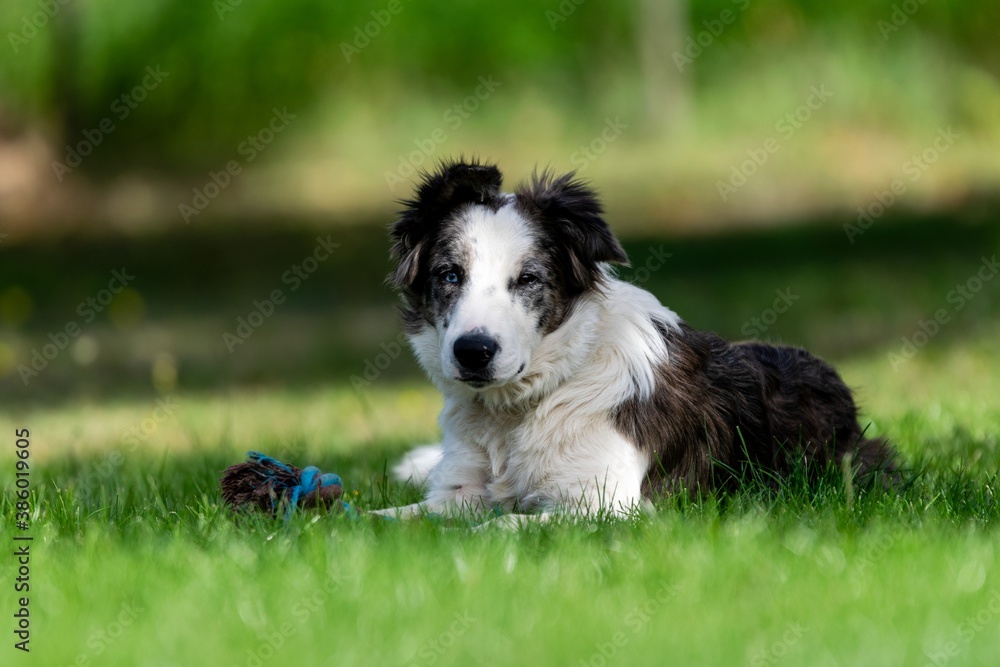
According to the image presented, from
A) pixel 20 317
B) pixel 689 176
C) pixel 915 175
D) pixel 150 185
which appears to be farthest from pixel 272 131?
pixel 915 175

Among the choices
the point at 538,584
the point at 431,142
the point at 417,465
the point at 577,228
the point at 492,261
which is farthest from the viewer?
the point at 431,142

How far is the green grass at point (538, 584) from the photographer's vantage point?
3.16 meters

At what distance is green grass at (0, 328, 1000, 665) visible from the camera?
3162 mm

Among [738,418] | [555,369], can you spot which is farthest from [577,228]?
[738,418]

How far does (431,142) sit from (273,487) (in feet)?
38.7

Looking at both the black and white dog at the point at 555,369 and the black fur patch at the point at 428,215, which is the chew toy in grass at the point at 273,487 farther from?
the black fur patch at the point at 428,215

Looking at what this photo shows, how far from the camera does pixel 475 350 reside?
4371 mm

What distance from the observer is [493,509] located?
4.66 metres

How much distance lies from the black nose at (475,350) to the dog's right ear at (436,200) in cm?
61

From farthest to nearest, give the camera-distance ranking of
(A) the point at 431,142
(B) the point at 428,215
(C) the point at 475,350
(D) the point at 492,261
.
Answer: (A) the point at 431,142, (B) the point at 428,215, (D) the point at 492,261, (C) the point at 475,350

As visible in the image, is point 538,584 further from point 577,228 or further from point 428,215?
point 428,215

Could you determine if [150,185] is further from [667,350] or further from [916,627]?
[916,627]

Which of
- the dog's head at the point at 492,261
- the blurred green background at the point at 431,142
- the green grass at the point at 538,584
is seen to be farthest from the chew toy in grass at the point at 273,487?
the blurred green background at the point at 431,142

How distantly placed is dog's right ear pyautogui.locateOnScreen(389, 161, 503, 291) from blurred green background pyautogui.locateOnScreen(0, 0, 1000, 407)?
27.2 ft
